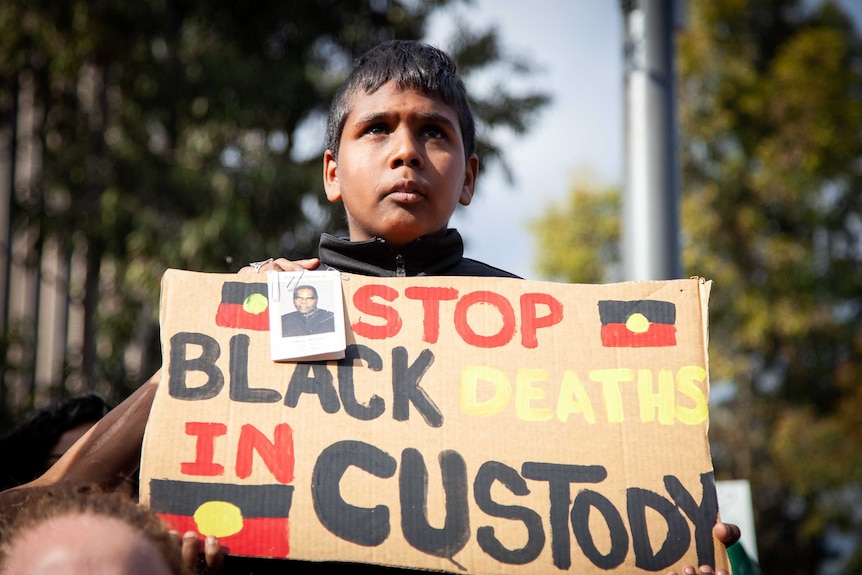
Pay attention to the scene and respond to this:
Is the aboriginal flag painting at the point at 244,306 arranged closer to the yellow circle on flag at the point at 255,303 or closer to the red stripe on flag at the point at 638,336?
the yellow circle on flag at the point at 255,303

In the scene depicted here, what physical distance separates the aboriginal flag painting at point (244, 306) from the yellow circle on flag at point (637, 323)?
2.23ft

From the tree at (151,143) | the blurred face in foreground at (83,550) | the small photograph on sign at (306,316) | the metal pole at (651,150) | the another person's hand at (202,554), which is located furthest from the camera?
the tree at (151,143)

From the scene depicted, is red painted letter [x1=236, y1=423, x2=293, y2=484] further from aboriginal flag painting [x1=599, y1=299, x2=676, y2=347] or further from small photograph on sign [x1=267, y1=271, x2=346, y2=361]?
aboriginal flag painting [x1=599, y1=299, x2=676, y2=347]

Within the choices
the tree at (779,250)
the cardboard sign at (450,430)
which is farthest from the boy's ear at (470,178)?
the tree at (779,250)

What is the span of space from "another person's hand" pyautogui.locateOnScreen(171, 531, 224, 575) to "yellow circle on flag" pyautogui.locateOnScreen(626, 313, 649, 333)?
837 mm

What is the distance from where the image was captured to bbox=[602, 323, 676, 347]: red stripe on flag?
5.61ft

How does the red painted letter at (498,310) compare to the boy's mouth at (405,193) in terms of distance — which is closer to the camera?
the red painted letter at (498,310)

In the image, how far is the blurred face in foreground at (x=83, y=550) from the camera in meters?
0.96

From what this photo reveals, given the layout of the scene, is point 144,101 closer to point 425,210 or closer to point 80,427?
point 80,427

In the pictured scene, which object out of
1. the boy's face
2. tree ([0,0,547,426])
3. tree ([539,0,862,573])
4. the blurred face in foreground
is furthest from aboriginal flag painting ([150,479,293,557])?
tree ([539,0,862,573])

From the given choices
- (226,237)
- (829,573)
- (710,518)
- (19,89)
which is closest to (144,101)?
(19,89)

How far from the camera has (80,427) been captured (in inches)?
90.3

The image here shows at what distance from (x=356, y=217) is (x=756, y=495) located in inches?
558

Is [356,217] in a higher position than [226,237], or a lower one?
lower
